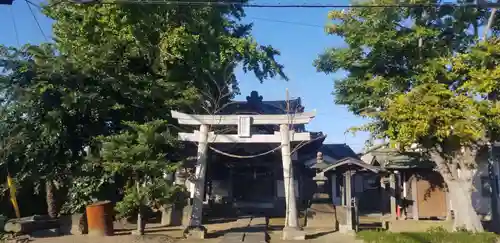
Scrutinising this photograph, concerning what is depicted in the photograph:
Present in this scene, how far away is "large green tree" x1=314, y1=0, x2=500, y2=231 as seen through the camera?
16188 mm

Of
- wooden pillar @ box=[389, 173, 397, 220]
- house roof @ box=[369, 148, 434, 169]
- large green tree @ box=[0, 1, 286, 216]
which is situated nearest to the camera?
large green tree @ box=[0, 1, 286, 216]

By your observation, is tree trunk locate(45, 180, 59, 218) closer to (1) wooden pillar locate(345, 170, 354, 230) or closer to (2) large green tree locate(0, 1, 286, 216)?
(2) large green tree locate(0, 1, 286, 216)

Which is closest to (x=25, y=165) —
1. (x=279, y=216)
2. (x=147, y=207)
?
(x=147, y=207)

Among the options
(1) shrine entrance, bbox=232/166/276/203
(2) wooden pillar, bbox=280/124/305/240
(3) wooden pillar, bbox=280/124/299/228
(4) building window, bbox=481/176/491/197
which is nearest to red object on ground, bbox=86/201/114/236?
(2) wooden pillar, bbox=280/124/305/240

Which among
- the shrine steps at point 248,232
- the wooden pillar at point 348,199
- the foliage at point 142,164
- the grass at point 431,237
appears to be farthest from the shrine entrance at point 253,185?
the grass at point 431,237

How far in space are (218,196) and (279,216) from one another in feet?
12.0

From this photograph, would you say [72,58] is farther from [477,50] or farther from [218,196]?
[477,50]

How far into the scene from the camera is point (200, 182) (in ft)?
58.2

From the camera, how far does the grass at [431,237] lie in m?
15.1

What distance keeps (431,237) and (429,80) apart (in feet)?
17.5

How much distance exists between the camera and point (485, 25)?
17672 mm

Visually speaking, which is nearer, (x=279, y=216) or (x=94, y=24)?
(x=94, y=24)

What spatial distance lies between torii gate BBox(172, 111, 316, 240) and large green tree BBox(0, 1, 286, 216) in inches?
80.7

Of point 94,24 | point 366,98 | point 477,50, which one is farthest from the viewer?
point 94,24
